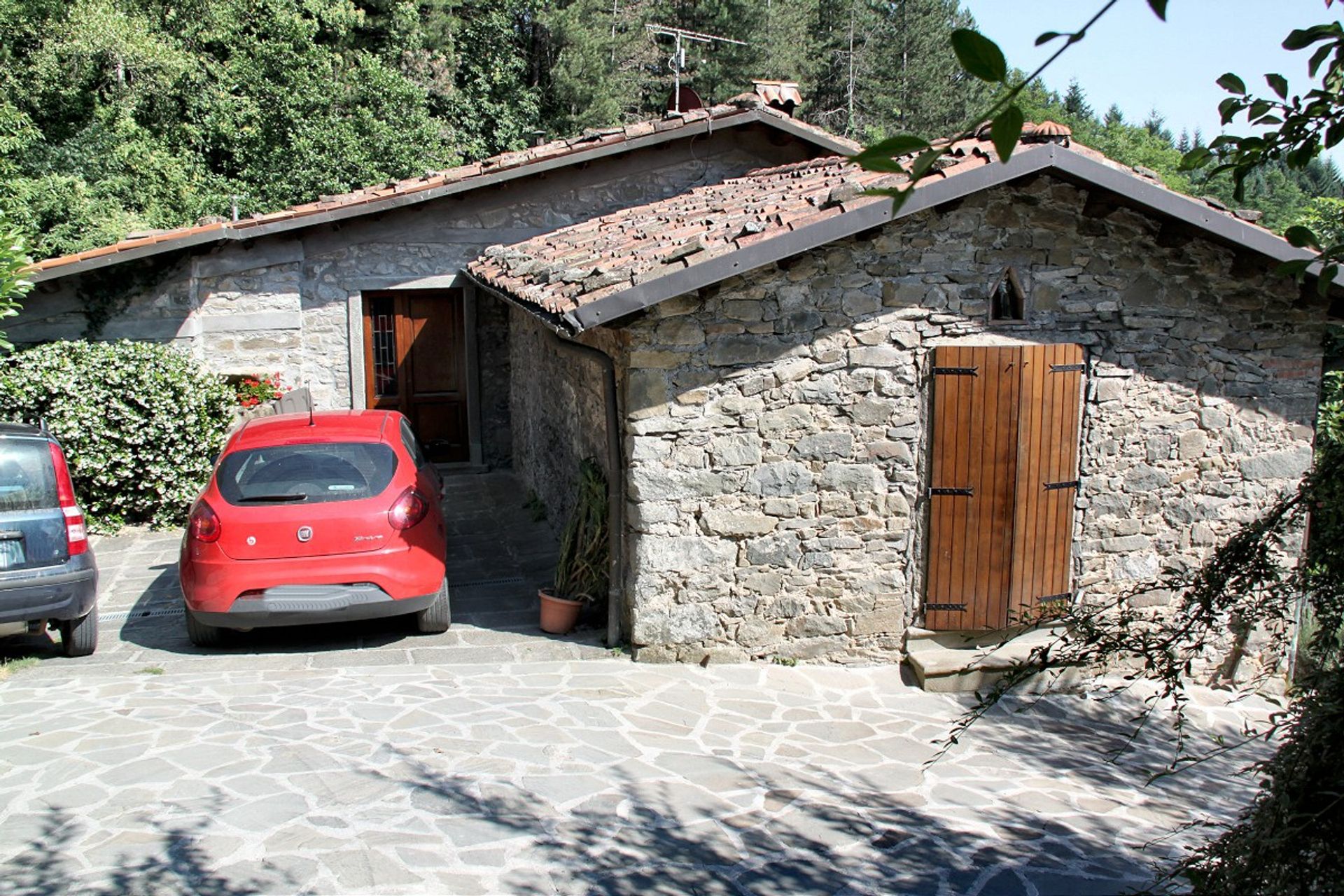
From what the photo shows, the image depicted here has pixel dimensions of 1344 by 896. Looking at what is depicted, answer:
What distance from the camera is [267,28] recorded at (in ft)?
67.3

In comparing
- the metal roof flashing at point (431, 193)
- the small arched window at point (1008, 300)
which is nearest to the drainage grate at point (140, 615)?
the metal roof flashing at point (431, 193)

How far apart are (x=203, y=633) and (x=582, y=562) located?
8.82 ft

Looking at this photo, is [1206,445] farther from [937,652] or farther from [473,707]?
[473,707]

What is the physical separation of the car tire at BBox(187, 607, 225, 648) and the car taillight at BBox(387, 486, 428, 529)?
1.41 meters

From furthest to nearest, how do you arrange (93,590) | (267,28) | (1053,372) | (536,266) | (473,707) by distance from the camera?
(267,28) < (536,266) < (1053,372) < (93,590) < (473,707)

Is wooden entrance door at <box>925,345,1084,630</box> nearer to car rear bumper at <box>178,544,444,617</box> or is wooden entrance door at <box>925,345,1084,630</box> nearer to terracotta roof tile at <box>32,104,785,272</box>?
car rear bumper at <box>178,544,444,617</box>

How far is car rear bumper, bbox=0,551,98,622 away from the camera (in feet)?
21.4

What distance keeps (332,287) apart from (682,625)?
7.02 metres

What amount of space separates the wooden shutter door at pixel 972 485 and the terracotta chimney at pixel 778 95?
6479 mm

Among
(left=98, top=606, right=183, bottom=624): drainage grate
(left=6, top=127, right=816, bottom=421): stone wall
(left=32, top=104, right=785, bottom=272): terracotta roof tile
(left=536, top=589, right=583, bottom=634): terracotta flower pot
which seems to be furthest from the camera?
(left=6, top=127, right=816, bottom=421): stone wall

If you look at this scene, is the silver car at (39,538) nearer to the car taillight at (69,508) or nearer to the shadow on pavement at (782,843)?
the car taillight at (69,508)

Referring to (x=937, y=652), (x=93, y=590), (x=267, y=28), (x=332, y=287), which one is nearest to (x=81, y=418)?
(x=332, y=287)

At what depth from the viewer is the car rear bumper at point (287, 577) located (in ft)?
23.2

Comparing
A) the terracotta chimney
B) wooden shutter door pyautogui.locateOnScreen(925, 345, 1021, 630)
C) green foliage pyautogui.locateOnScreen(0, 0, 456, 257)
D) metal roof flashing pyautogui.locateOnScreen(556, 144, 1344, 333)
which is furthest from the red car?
green foliage pyautogui.locateOnScreen(0, 0, 456, 257)
